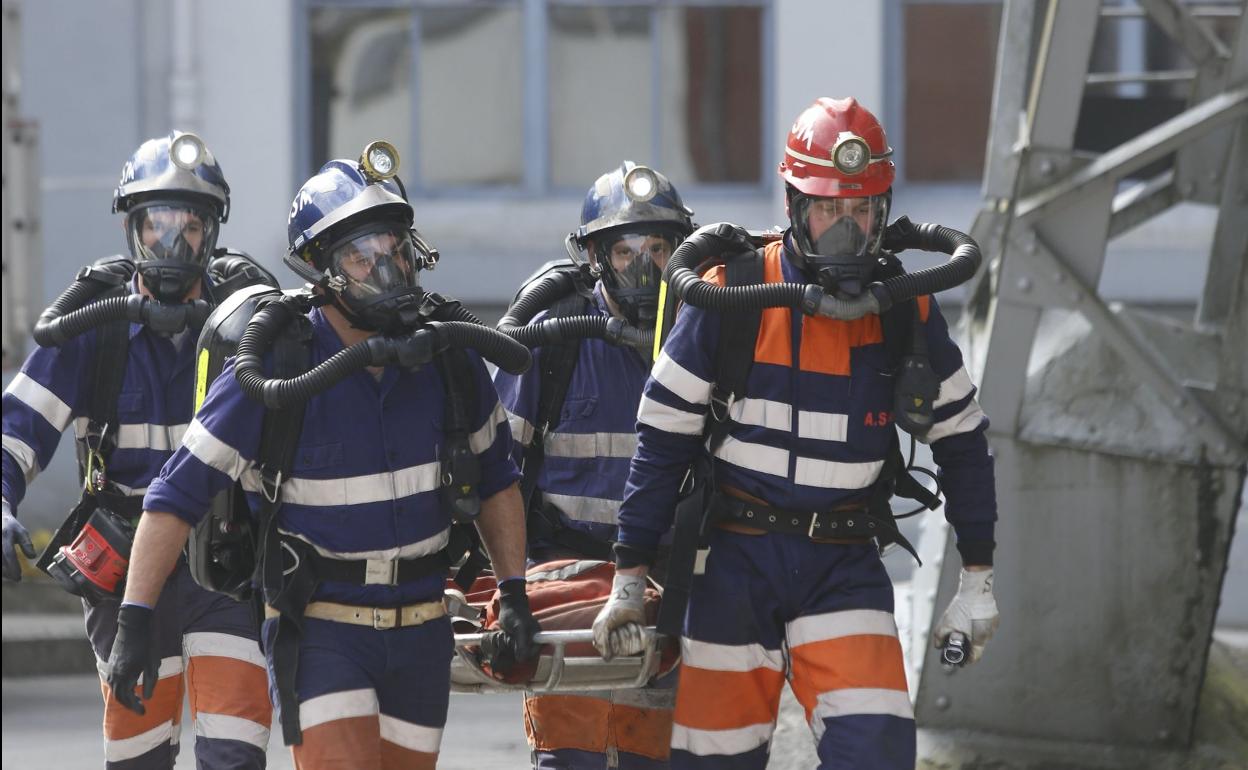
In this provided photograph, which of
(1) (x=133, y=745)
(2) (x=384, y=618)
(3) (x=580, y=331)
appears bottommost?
(1) (x=133, y=745)

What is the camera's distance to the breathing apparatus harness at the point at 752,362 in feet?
14.9

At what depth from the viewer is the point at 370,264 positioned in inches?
180

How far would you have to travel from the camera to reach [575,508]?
5.59 meters

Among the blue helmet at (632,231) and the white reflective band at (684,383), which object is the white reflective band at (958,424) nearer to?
the white reflective band at (684,383)

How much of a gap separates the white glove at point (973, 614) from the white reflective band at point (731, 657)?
0.42m

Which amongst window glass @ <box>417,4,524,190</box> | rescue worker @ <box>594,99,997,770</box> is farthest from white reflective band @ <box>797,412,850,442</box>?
window glass @ <box>417,4,524,190</box>

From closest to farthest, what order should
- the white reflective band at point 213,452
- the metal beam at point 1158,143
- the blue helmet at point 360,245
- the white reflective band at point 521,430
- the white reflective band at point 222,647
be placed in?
the white reflective band at point 213,452 → the blue helmet at point 360,245 → the white reflective band at point 222,647 → the white reflective band at point 521,430 → the metal beam at point 1158,143

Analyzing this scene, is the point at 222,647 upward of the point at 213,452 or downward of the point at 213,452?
downward

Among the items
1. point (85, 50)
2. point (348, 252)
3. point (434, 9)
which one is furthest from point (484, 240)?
point (348, 252)

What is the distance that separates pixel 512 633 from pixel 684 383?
0.72 meters

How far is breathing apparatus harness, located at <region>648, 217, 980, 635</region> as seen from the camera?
4.54 m

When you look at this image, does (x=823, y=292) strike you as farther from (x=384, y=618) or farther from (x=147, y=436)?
(x=147, y=436)

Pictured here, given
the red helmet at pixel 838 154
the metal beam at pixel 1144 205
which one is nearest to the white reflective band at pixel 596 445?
the red helmet at pixel 838 154

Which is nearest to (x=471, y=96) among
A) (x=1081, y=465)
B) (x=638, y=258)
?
(x=1081, y=465)
